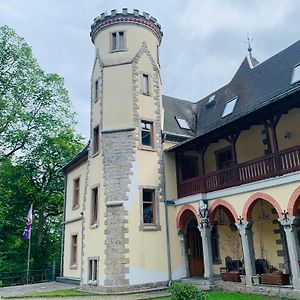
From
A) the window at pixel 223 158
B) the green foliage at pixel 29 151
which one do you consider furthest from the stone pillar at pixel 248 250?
the green foliage at pixel 29 151

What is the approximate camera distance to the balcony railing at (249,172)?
11680 millimetres

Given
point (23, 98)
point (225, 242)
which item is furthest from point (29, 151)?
point (225, 242)

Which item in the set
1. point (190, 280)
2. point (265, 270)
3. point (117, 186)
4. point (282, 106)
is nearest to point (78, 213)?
point (117, 186)

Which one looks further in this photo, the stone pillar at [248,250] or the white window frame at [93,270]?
the white window frame at [93,270]

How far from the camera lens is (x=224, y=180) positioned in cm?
1438

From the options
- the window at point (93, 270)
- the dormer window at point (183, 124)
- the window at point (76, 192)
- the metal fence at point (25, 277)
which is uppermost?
the dormer window at point (183, 124)

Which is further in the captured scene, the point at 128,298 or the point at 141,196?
the point at 141,196

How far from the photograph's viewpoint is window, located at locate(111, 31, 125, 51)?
18688 millimetres

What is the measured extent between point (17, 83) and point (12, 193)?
9289 millimetres

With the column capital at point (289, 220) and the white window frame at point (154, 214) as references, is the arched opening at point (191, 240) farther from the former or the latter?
the column capital at point (289, 220)

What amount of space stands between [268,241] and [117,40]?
1279cm

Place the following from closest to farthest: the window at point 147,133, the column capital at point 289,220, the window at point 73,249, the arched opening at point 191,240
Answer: the column capital at point 289,220, the arched opening at point 191,240, the window at point 147,133, the window at point 73,249

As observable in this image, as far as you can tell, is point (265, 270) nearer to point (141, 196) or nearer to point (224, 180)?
point (224, 180)

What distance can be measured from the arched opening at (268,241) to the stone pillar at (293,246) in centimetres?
175
